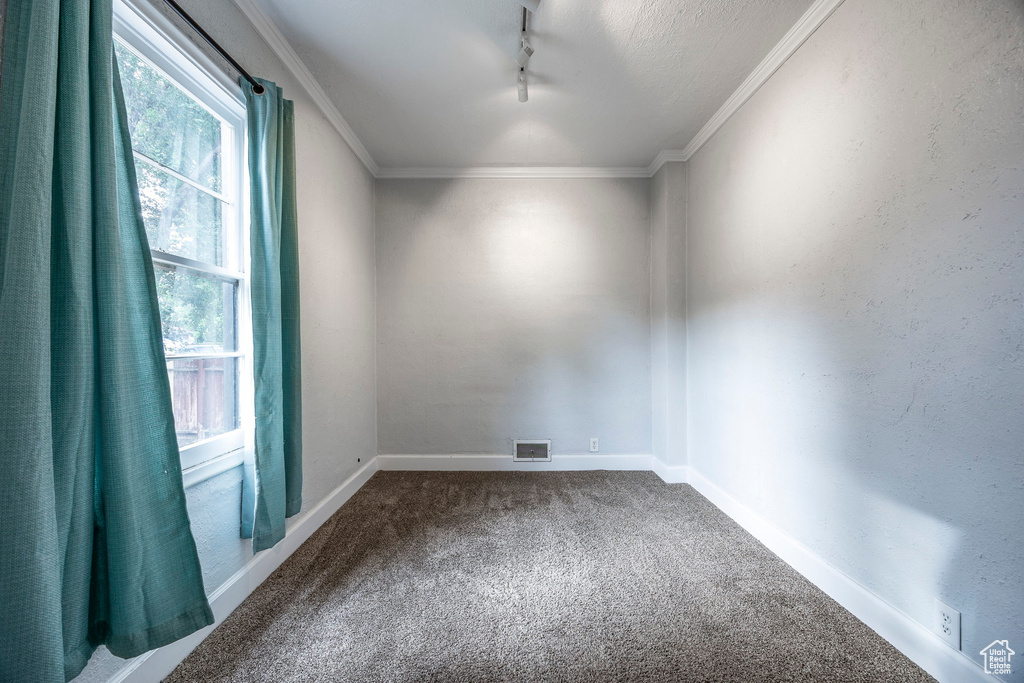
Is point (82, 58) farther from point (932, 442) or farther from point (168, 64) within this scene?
point (932, 442)

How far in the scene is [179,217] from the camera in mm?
1350

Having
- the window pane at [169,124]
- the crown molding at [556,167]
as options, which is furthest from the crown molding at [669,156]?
the window pane at [169,124]

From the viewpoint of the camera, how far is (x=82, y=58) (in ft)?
2.93

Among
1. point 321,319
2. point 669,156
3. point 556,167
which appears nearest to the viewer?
point 321,319

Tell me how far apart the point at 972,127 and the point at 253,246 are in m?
2.55

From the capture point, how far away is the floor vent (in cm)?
310

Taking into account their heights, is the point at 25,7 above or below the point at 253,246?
above

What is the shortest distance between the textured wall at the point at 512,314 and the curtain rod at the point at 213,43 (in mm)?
1535

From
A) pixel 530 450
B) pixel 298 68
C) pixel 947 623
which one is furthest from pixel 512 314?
pixel 947 623

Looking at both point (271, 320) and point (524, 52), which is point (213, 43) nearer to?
point (271, 320)

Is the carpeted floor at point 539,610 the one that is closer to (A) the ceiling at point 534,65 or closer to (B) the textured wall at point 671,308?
(B) the textured wall at point 671,308

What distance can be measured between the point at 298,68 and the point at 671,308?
2831 mm

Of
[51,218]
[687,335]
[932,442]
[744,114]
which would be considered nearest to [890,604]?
[932,442]

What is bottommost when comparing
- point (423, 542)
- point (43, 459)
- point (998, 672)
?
point (423, 542)
